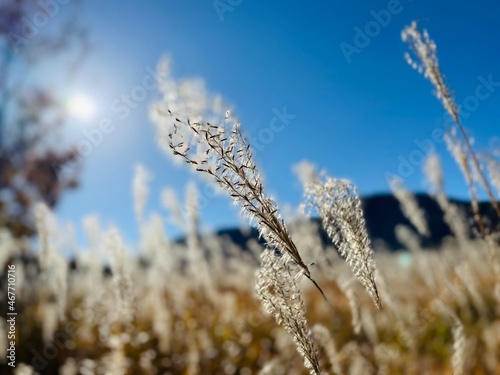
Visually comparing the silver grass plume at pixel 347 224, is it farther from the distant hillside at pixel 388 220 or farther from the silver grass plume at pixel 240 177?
the distant hillside at pixel 388 220

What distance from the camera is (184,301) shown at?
10.4 m

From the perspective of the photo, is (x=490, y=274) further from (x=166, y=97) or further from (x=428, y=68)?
(x=166, y=97)

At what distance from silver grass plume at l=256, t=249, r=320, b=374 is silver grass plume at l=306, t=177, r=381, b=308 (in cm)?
22

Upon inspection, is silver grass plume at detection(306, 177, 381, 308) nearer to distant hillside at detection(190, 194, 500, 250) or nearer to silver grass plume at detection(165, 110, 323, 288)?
silver grass plume at detection(165, 110, 323, 288)

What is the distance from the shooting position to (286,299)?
153 centimetres

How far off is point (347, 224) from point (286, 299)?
1.27 ft

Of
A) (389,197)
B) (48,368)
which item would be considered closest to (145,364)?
(48,368)

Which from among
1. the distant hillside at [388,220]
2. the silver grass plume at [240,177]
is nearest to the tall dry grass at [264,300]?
the silver grass plume at [240,177]

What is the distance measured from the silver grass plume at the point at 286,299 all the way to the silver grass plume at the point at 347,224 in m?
0.22

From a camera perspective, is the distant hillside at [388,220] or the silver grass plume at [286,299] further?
the distant hillside at [388,220]

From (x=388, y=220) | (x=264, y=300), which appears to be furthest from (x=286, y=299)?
(x=388, y=220)

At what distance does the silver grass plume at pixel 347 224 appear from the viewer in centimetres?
154

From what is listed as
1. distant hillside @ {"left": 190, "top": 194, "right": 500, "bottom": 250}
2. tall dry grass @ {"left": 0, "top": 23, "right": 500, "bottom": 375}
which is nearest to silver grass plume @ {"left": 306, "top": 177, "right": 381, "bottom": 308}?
tall dry grass @ {"left": 0, "top": 23, "right": 500, "bottom": 375}

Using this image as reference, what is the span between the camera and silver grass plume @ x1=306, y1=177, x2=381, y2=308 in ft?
5.04
